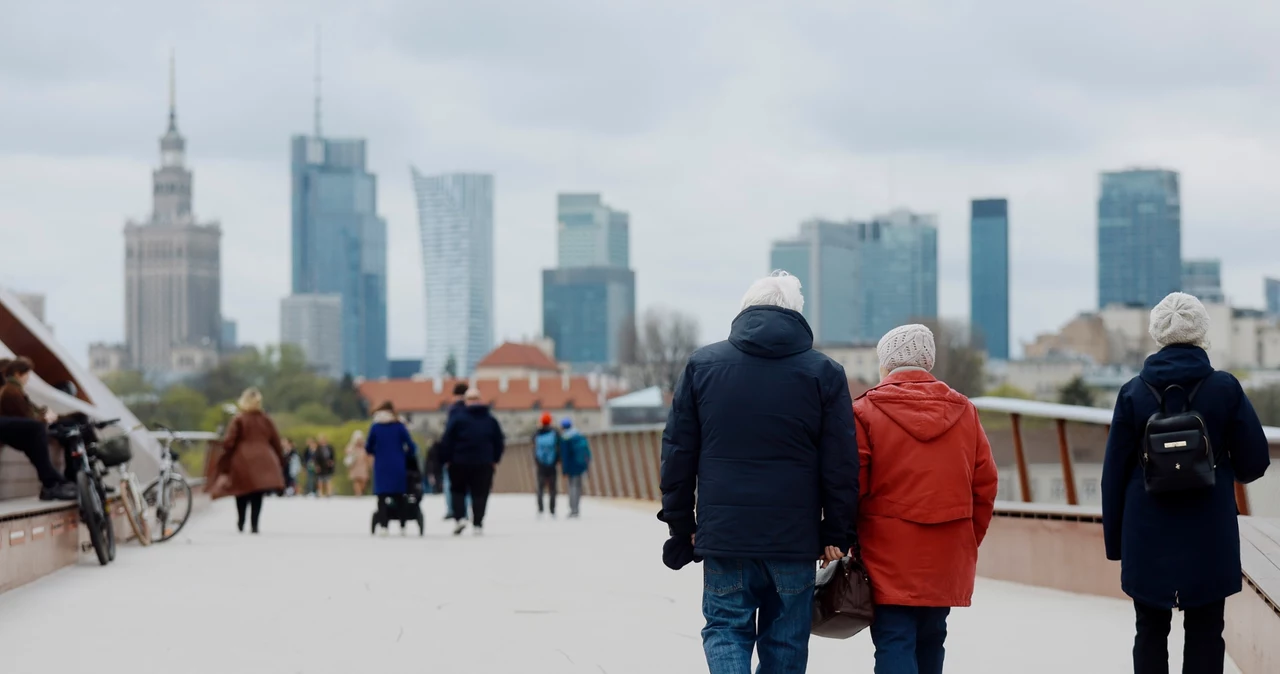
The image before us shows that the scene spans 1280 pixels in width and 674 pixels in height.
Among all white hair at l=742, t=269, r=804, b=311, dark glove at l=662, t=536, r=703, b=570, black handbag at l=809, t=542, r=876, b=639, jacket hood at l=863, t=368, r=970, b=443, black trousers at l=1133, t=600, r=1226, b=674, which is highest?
white hair at l=742, t=269, r=804, b=311

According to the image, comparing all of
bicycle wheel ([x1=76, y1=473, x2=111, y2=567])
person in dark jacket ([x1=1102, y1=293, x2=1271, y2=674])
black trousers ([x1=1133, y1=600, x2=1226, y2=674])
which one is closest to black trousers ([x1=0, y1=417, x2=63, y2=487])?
bicycle wheel ([x1=76, y1=473, x2=111, y2=567])

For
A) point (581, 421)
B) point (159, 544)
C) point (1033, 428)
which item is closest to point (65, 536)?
point (159, 544)

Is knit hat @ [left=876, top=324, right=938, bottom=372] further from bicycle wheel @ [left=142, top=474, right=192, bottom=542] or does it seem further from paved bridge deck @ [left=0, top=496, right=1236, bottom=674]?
bicycle wheel @ [left=142, top=474, right=192, bottom=542]

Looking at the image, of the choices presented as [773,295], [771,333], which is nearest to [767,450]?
[771,333]

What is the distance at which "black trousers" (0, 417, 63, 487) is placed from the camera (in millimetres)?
13086

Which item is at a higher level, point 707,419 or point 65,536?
point 707,419

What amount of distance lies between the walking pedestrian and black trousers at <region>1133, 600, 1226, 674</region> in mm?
681

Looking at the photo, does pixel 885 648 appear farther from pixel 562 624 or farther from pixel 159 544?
pixel 159 544

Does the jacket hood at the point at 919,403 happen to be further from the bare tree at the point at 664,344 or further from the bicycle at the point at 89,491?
the bare tree at the point at 664,344

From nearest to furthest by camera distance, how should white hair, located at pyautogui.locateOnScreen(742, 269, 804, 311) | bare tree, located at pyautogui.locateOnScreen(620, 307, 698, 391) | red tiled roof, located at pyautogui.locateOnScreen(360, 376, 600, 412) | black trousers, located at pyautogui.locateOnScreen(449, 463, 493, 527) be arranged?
white hair, located at pyautogui.locateOnScreen(742, 269, 804, 311) → black trousers, located at pyautogui.locateOnScreen(449, 463, 493, 527) → bare tree, located at pyautogui.locateOnScreen(620, 307, 698, 391) → red tiled roof, located at pyautogui.locateOnScreen(360, 376, 600, 412)

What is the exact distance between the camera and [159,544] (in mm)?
16391

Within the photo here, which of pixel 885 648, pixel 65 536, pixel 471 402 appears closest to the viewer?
pixel 885 648

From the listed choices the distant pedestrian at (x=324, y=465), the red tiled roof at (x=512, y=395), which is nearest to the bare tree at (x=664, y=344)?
the red tiled roof at (x=512, y=395)

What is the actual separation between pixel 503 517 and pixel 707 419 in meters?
18.0
